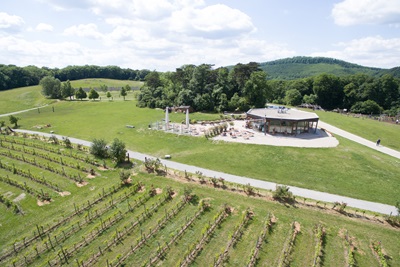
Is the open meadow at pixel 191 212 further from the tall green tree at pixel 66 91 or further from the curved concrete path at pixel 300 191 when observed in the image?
the tall green tree at pixel 66 91

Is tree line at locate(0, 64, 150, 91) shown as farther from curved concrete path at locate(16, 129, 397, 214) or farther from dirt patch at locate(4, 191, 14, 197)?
curved concrete path at locate(16, 129, 397, 214)

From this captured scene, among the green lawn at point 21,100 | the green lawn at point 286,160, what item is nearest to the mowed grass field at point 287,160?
the green lawn at point 286,160

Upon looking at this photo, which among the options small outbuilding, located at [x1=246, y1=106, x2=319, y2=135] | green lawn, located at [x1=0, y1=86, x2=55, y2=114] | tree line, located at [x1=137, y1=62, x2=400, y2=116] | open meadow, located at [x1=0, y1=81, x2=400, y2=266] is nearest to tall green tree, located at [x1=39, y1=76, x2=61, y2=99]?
green lawn, located at [x1=0, y1=86, x2=55, y2=114]

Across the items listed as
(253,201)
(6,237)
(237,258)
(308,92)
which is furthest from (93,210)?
(308,92)

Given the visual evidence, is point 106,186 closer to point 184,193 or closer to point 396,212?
point 184,193

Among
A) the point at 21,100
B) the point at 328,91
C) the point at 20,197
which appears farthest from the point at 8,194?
the point at 328,91

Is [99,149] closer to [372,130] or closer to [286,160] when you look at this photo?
[286,160]
